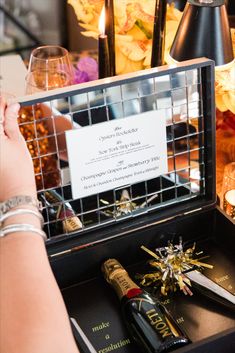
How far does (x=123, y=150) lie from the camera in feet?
3.44

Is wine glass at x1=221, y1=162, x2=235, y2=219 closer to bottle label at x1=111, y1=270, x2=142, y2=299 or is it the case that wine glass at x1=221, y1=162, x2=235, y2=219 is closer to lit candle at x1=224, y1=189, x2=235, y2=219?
lit candle at x1=224, y1=189, x2=235, y2=219

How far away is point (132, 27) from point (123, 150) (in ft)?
1.46

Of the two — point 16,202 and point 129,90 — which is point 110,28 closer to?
point 129,90

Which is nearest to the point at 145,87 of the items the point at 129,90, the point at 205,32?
the point at 129,90

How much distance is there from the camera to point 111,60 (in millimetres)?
1265

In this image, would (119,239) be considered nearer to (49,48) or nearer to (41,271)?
(41,271)

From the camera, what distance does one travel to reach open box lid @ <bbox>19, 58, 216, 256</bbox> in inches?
39.7

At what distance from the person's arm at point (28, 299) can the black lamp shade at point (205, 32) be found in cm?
48

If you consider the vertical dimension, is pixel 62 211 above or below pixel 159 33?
below

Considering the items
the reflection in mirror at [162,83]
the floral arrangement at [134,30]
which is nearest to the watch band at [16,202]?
the reflection in mirror at [162,83]

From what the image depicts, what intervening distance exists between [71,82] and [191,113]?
46 centimetres

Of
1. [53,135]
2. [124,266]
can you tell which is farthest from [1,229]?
[124,266]

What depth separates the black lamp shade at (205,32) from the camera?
112 centimetres

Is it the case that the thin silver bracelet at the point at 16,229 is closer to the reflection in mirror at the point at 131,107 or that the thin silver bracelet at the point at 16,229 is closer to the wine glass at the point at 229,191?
the reflection in mirror at the point at 131,107
